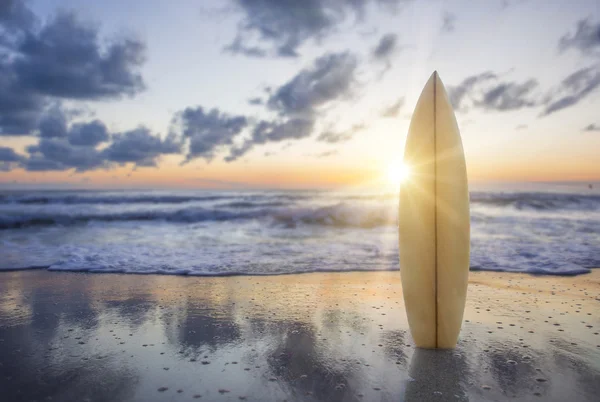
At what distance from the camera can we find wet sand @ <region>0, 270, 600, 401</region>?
99.0 inches

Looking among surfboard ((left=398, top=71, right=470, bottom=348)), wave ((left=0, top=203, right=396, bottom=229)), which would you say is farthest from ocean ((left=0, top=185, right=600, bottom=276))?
surfboard ((left=398, top=71, right=470, bottom=348))

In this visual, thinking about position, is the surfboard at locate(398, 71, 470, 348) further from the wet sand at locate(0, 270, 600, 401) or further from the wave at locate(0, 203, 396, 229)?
the wave at locate(0, 203, 396, 229)

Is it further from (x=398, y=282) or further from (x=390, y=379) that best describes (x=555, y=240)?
(x=390, y=379)

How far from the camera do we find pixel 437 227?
313 centimetres

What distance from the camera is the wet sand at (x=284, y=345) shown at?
8.25ft

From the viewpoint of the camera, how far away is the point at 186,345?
3.19 meters

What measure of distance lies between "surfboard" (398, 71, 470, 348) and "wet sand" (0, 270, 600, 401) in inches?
10.5

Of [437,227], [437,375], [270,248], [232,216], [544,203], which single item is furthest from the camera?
[544,203]

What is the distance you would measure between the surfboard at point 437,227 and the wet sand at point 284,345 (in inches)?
10.5

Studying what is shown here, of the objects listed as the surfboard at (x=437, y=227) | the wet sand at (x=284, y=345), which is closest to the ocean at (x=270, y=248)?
the wet sand at (x=284, y=345)

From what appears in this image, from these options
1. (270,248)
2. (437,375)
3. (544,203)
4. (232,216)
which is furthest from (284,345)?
(544,203)

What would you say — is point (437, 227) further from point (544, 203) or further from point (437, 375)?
point (544, 203)

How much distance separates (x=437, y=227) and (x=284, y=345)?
1534 mm

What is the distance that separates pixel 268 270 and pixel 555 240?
6899 mm
